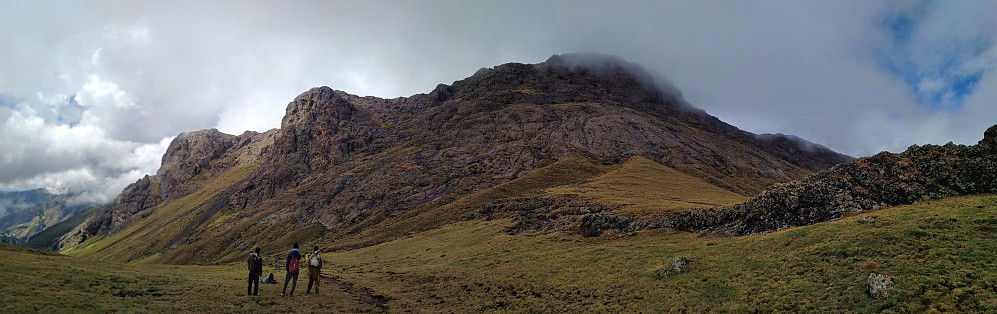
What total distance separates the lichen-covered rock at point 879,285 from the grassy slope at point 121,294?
3034 centimetres

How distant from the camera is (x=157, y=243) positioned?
7146 inches

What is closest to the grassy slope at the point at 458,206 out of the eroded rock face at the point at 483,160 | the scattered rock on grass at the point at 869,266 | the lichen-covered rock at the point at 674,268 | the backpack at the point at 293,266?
the eroded rock face at the point at 483,160

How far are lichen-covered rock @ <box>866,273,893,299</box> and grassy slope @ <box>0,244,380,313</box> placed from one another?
30342mm

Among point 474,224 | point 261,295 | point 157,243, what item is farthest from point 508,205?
point 157,243

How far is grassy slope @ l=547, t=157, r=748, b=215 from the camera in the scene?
78.7m

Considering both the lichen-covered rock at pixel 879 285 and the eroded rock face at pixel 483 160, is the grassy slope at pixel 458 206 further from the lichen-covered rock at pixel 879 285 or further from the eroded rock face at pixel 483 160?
the lichen-covered rock at pixel 879 285

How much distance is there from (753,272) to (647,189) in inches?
2895

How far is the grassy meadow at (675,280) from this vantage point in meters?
18.8

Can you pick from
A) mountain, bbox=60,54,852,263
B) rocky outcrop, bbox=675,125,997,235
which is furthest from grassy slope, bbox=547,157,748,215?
rocky outcrop, bbox=675,125,997,235

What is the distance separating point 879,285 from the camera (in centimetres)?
1870

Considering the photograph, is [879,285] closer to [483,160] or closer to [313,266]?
[313,266]

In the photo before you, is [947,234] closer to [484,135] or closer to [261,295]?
[261,295]

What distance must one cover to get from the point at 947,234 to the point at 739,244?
1278 cm

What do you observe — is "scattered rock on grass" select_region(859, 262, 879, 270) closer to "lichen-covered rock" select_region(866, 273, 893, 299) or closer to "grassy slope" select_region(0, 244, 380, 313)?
"lichen-covered rock" select_region(866, 273, 893, 299)
